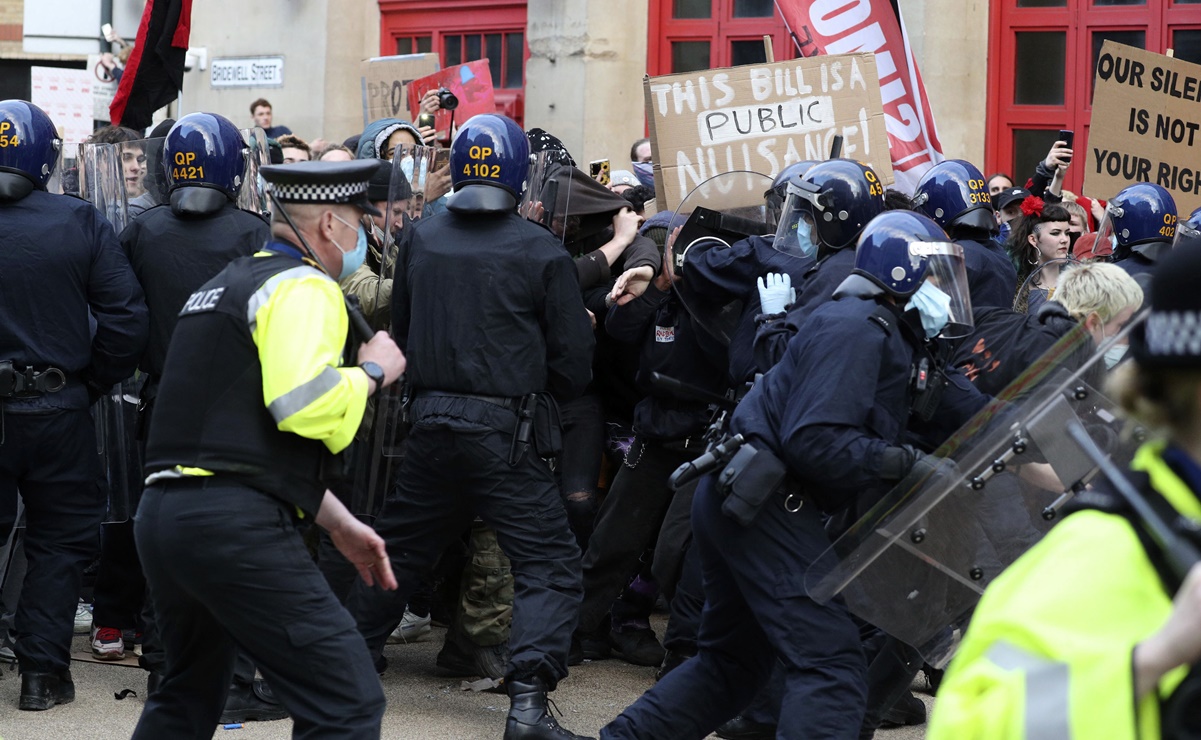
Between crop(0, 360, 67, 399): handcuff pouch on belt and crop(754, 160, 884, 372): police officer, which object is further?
crop(0, 360, 67, 399): handcuff pouch on belt

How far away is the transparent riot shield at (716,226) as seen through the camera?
595 centimetres

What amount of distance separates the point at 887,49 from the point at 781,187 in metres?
2.72

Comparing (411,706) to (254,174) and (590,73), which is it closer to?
(254,174)

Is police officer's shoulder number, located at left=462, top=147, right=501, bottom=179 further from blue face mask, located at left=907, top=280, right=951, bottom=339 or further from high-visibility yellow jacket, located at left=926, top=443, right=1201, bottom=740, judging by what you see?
high-visibility yellow jacket, located at left=926, top=443, right=1201, bottom=740

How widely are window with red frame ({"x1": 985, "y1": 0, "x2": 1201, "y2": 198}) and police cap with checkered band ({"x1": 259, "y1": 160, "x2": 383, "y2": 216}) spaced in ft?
27.9

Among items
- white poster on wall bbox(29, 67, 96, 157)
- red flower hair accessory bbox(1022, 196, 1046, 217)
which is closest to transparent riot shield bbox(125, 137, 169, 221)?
white poster on wall bbox(29, 67, 96, 157)

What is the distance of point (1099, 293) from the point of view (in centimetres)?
511

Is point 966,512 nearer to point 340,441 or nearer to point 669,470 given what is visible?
point 340,441

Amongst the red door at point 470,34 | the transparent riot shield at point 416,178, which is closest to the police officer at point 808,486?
the transparent riot shield at point 416,178

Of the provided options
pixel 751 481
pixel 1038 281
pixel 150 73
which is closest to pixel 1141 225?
pixel 1038 281

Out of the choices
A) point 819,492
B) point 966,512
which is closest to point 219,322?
point 819,492

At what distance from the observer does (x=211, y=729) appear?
3936mm

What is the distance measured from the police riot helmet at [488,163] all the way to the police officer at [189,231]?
0.82 meters

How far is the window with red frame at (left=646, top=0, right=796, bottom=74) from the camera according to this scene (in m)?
12.8
